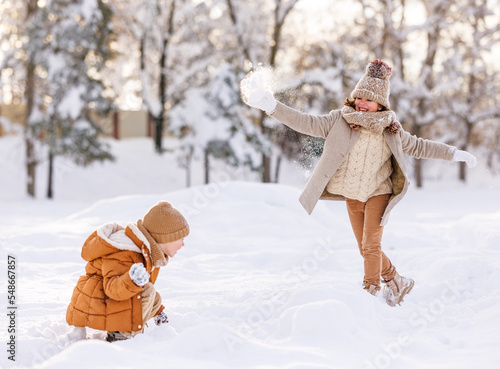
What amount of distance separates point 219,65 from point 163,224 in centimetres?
1579

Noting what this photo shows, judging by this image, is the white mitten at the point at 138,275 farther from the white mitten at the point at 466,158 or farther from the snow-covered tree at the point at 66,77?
the snow-covered tree at the point at 66,77

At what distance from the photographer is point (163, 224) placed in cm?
303

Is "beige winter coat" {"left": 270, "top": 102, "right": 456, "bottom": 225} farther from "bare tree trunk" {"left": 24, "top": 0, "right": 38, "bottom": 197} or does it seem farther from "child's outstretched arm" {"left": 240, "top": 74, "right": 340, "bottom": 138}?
"bare tree trunk" {"left": 24, "top": 0, "right": 38, "bottom": 197}

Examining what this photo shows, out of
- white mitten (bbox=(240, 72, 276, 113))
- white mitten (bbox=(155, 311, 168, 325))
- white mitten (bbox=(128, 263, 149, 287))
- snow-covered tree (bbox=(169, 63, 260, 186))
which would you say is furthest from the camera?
snow-covered tree (bbox=(169, 63, 260, 186))

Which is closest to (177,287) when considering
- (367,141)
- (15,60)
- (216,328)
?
(216,328)

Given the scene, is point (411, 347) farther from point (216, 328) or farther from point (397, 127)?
point (397, 127)

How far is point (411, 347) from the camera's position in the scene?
3090 millimetres

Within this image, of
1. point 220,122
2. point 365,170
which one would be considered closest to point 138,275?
A: point 365,170

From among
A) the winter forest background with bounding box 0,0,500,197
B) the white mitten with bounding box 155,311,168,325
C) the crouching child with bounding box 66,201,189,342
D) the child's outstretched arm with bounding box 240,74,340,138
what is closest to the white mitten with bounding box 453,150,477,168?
the child's outstretched arm with bounding box 240,74,340,138

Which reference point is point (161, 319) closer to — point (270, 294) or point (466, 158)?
point (270, 294)

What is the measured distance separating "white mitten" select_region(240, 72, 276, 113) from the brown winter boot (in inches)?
66.2

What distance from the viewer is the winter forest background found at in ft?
54.2

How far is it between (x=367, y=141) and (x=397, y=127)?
0.80ft

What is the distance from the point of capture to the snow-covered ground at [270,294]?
281 cm
